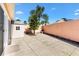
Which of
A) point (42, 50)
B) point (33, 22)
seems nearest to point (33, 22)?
point (33, 22)

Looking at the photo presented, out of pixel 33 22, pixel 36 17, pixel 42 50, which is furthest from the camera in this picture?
pixel 36 17

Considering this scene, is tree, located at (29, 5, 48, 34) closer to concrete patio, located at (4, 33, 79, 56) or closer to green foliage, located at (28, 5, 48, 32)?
green foliage, located at (28, 5, 48, 32)

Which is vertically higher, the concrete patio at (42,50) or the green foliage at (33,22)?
the green foliage at (33,22)

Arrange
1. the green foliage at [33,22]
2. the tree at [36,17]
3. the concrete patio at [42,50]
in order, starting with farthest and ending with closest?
→ the tree at [36,17]
the green foliage at [33,22]
the concrete patio at [42,50]

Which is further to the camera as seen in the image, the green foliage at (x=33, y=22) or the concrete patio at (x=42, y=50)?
the green foliage at (x=33, y=22)

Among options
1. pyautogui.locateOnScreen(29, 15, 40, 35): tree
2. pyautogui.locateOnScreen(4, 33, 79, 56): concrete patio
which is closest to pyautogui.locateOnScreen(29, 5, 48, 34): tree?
pyautogui.locateOnScreen(29, 15, 40, 35): tree

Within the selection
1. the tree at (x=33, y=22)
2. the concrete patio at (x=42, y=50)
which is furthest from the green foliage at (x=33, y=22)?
the concrete patio at (x=42, y=50)

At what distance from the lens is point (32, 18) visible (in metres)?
16.2

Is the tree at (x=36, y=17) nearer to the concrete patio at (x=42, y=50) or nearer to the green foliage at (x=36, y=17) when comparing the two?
the green foliage at (x=36, y=17)

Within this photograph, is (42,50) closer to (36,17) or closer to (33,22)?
(33,22)

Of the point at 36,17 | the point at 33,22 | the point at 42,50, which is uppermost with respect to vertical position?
the point at 36,17

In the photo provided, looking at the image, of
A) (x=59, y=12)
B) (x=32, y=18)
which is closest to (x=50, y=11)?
(x=59, y=12)

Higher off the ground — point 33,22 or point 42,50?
point 33,22

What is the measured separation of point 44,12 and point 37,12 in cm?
107
